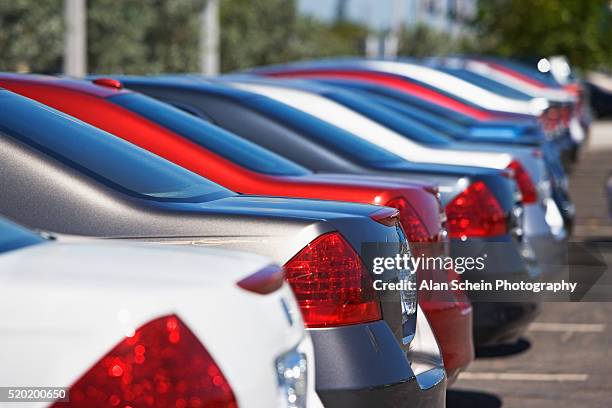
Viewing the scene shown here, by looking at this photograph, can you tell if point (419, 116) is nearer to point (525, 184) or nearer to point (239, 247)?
point (525, 184)

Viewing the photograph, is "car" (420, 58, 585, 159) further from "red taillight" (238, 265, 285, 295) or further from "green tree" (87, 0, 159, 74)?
"red taillight" (238, 265, 285, 295)

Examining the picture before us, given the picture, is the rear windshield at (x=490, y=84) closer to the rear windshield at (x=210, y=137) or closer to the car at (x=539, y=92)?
the car at (x=539, y=92)

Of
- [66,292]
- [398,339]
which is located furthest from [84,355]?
[398,339]

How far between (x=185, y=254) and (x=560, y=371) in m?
5.20

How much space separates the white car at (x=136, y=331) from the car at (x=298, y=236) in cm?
88

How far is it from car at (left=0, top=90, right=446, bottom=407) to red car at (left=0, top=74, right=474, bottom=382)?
1.19 metres

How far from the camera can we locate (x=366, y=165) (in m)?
7.89

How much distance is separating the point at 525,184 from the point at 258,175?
3404mm

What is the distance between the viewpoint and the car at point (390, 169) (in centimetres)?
759

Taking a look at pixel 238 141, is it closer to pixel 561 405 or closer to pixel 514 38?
pixel 561 405

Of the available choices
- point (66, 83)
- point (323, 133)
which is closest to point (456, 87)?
point (323, 133)

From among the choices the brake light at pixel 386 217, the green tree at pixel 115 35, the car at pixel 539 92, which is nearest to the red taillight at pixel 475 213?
the brake light at pixel 386 217

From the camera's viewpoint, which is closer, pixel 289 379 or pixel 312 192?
pixel 289 379

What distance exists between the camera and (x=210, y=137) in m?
6.67
